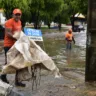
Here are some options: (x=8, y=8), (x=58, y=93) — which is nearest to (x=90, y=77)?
(x=58, y=93)

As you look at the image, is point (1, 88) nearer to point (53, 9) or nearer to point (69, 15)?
point (53, 9)

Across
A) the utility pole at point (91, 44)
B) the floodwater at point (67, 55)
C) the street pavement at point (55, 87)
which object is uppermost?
the utility pole at point (91, 44)

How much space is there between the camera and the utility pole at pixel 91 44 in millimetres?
9969

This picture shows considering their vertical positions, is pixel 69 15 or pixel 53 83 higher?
pixel 53 83

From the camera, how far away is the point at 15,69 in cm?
852

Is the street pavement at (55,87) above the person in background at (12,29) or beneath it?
beneath

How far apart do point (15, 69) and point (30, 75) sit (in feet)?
1.29

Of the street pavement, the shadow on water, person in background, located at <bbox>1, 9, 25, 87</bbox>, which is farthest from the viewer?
the shadow on water

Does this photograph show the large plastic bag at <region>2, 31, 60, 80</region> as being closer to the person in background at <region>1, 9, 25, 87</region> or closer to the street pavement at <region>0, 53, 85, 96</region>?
the street pavement at <region>0, 53, 85, 96</region>

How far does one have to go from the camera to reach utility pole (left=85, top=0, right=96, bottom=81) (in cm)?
997

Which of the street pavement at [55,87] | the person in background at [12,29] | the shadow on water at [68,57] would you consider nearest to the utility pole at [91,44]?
the street pavement at [55,87]

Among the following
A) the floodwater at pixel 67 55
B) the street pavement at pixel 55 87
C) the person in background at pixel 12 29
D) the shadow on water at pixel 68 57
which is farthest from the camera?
the floodwater at pixel 67 55

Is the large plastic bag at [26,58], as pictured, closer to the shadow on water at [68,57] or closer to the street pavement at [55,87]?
the street pavement at [55,87]

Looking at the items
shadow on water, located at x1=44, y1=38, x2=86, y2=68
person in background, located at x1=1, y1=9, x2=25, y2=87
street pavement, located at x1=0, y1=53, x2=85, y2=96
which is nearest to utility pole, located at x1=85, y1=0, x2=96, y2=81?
street pavement, located at x1=0, y1=53, x2=85, y2=96
